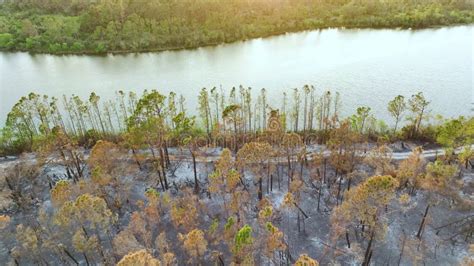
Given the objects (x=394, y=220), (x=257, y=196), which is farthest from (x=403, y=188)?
(x=257, y=196)

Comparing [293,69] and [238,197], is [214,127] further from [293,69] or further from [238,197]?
[293,69]

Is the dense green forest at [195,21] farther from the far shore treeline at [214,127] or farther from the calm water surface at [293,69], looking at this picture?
the far shore treeline at [214,127]

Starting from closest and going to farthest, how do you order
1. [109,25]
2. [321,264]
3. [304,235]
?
[321,264], [304,235], [109,25]

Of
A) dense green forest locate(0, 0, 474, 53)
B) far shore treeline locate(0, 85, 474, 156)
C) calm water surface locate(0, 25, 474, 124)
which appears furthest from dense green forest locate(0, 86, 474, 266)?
dense green forest locate(0, 0, 474, 53)

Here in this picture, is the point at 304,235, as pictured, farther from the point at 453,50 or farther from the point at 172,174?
the point at 453,50

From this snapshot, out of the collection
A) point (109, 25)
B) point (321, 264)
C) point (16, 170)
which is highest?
point (109, 25)

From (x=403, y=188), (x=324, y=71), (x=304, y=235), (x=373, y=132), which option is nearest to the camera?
(x=304, y=235)
